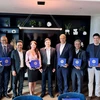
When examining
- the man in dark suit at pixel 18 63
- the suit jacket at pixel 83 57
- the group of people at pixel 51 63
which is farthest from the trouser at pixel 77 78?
the man in dark suit at pixel 18 63

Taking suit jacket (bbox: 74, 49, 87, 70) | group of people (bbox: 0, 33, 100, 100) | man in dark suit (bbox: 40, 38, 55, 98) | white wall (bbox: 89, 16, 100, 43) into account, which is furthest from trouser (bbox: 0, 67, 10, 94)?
white wall (bbox: 89, 16, 100, 43)

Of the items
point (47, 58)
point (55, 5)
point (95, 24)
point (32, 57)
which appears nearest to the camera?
point (32, 57)

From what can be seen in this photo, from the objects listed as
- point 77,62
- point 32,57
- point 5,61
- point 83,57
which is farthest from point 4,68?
point 83,57

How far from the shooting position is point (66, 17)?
661 cm

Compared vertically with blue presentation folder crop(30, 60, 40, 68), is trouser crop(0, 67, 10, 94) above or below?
below

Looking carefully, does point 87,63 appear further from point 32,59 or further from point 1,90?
point 1,90

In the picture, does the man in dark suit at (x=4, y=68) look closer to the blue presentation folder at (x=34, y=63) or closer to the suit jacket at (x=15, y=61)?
the suit jacket at (x=15, y=61)

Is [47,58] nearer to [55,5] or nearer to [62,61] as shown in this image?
[62,61]

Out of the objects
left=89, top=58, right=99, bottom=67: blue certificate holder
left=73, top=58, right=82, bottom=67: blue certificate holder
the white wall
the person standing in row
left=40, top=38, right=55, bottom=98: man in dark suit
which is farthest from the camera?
the white wall

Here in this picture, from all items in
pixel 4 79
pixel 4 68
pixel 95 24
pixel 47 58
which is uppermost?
pixel 95 24

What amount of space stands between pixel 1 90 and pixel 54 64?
1425mm

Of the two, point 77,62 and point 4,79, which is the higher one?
point 77,62

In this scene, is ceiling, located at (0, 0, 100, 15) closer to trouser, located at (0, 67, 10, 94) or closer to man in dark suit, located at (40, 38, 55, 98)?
man in dark suit, located at (40, 38, 55, 98)

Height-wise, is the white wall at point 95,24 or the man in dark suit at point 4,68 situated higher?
the white wall at point 95,24
